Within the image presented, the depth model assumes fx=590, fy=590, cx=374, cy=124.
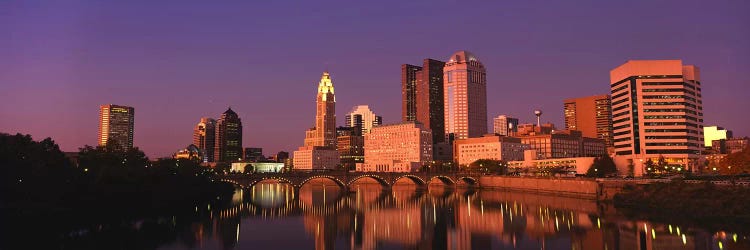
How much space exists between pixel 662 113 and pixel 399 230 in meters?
120

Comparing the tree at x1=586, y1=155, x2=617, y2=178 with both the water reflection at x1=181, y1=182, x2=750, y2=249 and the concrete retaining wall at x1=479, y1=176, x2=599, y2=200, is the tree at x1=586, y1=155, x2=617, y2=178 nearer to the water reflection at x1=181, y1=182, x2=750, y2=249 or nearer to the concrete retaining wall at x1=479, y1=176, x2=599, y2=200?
the concrete retaining wall at x1=479, y1=176, x2=599, y2=200

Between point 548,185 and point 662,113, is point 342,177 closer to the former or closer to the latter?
point 548,185

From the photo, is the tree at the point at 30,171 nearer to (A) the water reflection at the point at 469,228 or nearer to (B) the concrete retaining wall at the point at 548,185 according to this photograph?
(A) the water reflection at the point at 469,228

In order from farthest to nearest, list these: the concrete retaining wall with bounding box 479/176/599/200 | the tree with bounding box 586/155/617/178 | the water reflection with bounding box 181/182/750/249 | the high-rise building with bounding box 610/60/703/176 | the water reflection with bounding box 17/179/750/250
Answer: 1. the high-rise building with bounding box 610/60/703/176
2. the tree with bounding box 586/155/617/178
3. the concrete retaining wall with bounding box 479/176/599/200
4. the water reflection with bounding box 181/182/750/249
5. the water reflection with bounding box 17/179/750/250

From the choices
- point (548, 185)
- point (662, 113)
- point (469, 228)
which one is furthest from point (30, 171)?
point (662, 113)

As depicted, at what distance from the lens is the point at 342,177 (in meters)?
146

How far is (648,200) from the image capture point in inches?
3172

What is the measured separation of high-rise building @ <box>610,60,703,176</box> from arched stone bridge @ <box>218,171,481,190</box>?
152 feet

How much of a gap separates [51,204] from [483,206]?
208 ft

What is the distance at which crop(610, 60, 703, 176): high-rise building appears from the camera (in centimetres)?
15988

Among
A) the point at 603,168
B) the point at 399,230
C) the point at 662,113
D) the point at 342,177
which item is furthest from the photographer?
the point at 662,113

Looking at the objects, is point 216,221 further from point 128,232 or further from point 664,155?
point 664,155

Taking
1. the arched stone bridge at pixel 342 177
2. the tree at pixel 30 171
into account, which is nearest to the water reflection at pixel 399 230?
the tree at pixel 30 171

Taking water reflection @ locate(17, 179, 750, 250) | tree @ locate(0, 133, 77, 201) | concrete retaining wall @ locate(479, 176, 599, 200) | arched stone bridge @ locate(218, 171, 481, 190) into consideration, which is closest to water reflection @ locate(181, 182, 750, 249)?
water reflection @ locate(17, 179, 750, 250)
